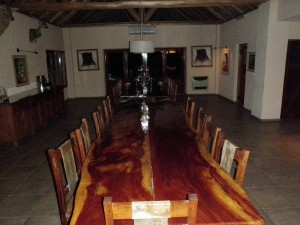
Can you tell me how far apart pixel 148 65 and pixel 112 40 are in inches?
80.5

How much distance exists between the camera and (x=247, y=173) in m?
Result: 3.92

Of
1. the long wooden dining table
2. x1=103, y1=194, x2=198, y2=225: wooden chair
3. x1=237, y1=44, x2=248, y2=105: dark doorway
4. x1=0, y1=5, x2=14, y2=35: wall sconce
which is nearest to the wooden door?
x1=237, y1=44, x2=248, y2=105: dark doorway

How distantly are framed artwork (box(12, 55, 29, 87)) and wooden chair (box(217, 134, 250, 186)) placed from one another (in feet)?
19.9

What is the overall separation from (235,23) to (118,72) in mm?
5333

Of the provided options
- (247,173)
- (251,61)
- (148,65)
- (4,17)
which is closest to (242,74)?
(251,61)

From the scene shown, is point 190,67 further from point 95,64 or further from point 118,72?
point 95,64

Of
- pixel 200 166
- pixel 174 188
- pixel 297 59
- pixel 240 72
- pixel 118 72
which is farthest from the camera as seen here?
pixel 118 72

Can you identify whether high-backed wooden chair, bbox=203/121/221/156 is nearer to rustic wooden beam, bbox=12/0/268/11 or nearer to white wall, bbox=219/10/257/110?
rustic wooden beam, bbox=12/0/268/11

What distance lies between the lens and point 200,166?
85.7 inches

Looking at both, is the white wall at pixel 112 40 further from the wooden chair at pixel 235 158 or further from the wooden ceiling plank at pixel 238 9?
the wooden chair at pixel 235 158

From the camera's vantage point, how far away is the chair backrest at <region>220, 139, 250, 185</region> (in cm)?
203

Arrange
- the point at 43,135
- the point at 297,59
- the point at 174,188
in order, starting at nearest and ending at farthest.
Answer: the point at 174,188 < the point at 43,135 < the point at 297,59

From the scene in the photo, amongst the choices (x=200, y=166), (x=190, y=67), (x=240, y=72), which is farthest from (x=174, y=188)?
(x=190, y=67)

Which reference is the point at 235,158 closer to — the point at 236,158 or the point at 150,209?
the point at 236,158
